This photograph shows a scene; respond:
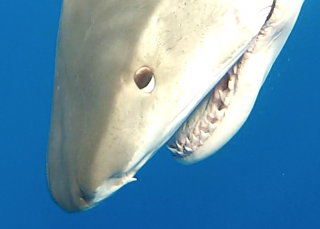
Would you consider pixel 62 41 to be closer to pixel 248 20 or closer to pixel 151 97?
pixel 151 97

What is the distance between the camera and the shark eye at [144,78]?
1.24 m

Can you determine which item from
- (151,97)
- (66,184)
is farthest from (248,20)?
(66,184)

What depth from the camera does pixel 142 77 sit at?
1245 mm

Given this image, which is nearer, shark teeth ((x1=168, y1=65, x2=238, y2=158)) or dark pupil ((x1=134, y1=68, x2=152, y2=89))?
dark pupil ((x1=134, y1=68, x2=152, y2=89))

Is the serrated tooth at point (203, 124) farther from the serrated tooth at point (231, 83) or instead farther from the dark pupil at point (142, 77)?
the dark pupil at point (142, 77)

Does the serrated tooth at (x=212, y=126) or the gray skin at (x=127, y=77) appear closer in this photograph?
the gray skin at (x=127, y=77)

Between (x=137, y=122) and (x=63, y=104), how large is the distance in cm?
24

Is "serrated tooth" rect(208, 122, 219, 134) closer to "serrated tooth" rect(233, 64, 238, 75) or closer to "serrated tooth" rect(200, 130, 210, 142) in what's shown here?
"serrated tooth" rect(200, 130, 210, 142)

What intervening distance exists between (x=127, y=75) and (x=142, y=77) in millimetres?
35

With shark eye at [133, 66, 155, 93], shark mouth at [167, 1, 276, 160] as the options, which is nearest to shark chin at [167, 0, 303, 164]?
shark mouth at [167, 1, 276, 160]

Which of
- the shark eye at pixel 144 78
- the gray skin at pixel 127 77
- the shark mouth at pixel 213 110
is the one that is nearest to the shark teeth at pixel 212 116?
the shark mouth at pixel 213 110

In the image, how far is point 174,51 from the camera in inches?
50.9

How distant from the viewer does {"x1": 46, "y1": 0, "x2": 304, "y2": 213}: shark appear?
1.25 meters

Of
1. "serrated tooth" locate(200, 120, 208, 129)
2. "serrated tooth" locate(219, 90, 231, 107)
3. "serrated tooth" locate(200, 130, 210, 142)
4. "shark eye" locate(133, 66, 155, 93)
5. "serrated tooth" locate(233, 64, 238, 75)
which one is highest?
"shark eye" locate(133, 66, 155, 93)
